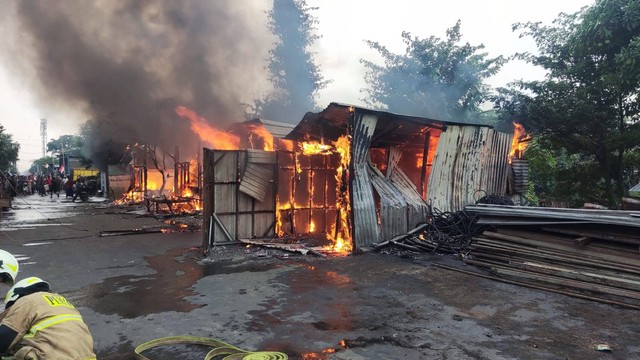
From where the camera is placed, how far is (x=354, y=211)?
34.6 ft

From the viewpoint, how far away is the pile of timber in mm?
6805

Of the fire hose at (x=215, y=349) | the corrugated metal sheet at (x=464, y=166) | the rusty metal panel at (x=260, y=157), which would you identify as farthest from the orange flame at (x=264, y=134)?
the fire hose at (x=215, y=349)

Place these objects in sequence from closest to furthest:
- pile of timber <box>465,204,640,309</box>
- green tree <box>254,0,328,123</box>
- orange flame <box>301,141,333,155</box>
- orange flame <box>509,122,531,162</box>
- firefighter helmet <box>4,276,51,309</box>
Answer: firefighter helmet <box>4,276,51,309</box>, pile of timber <box>465,204,640,309</box>, orange flame <box>301,141,333,155</box>, orange flame <box>509,122,531,162</box>, green tree <box>254,0,328,123</box>

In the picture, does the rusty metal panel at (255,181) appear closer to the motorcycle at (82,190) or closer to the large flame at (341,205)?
the large flame at (341,205)

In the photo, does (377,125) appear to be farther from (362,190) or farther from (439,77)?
(439,77)

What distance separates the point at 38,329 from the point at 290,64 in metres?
37.1

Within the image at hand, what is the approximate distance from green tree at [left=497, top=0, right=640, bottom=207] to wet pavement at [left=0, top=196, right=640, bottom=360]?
8807 mm

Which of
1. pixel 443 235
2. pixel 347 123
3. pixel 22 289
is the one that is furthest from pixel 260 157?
pixel 22 289

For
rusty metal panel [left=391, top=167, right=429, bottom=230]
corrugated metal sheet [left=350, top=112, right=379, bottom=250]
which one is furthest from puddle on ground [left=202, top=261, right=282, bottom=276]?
rusty metal panel [left=391, top=167, right=429, bottom=230]

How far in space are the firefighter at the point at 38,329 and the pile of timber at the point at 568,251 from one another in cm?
768

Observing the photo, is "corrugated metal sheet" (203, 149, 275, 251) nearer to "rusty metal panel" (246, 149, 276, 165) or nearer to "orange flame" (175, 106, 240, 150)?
"rusty metal panel" (246, 149, 276, 165)

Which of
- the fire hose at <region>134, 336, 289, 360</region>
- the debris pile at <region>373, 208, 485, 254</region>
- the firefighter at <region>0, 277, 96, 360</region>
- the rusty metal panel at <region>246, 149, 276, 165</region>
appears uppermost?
the rusty metal panel at <region>246, 149, 276, 165</region>

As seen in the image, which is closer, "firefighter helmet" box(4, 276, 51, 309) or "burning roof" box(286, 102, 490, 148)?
"firefighter helmet" box(4, 276, 51, 309)

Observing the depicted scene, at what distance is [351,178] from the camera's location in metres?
10.7
